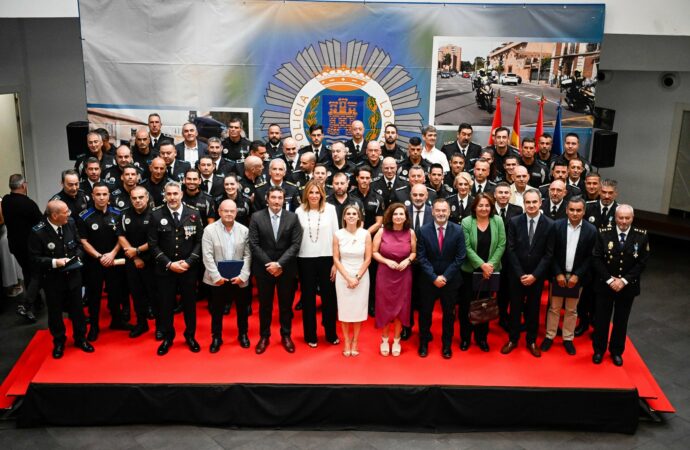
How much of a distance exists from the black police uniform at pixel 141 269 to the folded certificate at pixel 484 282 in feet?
9.17

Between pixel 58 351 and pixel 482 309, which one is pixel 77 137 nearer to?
pixel 58 351

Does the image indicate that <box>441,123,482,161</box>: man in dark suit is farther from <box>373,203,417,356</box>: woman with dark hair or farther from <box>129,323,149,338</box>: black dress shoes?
<box>129,323,149,338</box>: black dress shoes

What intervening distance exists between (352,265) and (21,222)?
3.75 metres

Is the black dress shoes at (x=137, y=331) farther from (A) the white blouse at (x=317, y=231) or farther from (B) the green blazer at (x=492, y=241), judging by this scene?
(B) the green blazer at (x=492, y=241)

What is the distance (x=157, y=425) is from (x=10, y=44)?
21.2ft

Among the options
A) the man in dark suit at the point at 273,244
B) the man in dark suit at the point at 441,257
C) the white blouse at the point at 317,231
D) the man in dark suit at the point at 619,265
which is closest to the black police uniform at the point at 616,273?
the man in dark suit at the point at 619,265

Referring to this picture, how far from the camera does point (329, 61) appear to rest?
28.2 ft

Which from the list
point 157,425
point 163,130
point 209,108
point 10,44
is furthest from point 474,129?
point 10,44

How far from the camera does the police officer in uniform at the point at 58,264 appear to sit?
18.6 feet

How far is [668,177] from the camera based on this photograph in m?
11.3

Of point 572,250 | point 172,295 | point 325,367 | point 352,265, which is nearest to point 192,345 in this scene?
point 172,295

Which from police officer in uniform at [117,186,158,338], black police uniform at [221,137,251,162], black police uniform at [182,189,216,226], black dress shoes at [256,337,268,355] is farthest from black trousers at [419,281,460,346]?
black police uniform at [221,137,251,162]

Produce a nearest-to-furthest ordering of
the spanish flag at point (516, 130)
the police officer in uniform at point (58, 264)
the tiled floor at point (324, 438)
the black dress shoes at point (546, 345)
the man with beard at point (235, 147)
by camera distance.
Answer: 1. the tiled floor at point (324, 438)
2. the police officer in uniform at point (58, 264)
3. the black dress shoes at point (546, 345)
4. the man with beard at point (235, 147)
5. the spanish flag at point (516, 130)

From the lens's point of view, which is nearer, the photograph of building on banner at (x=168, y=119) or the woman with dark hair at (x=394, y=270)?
the woman with dark hair at (x=394, y=270)
